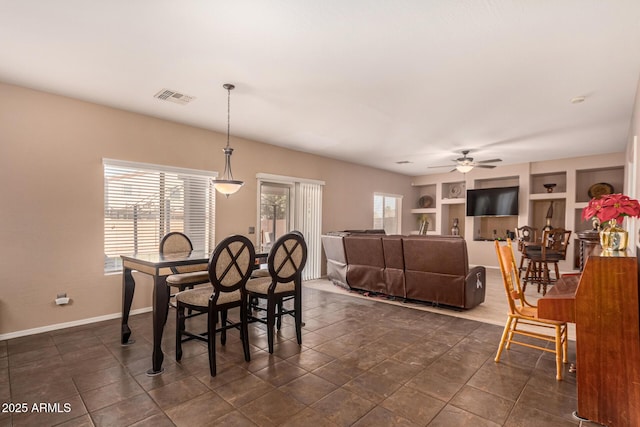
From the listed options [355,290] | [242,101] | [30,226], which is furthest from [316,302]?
[30,226]

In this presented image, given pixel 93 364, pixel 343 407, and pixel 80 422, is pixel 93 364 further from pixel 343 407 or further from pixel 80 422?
pixel 343 407

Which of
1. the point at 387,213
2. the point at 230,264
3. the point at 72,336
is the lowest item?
the point at 72,336

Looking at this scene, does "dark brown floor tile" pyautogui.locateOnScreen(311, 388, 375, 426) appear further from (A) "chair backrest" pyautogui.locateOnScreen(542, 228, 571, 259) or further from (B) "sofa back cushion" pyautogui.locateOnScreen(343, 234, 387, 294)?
(A) "chair backrest" pyautogui.locateOnScreen(542, 228, 571, 259)

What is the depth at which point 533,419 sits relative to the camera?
1940 millimetres

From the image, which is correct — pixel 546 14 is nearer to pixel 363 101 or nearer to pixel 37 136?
pixel 363 101

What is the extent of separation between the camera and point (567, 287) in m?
2.50

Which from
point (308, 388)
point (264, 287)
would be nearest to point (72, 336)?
point (264, 287)

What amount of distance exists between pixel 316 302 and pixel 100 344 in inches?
103

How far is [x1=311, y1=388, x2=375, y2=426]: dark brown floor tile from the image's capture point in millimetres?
1951

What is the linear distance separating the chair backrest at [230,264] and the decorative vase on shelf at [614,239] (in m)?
2.66

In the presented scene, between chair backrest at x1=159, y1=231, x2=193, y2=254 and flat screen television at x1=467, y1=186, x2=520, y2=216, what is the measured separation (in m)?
7.14

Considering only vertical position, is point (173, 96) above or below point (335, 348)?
above

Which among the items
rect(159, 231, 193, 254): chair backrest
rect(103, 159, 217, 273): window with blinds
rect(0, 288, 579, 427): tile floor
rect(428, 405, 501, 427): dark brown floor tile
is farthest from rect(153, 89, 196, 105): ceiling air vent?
rect(428, 405, 501, 427): dark brown floor tile

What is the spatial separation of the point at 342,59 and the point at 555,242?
506 cm
